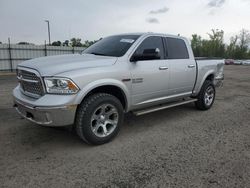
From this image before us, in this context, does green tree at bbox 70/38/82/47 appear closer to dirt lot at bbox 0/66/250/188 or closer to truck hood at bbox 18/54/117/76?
dirt lot at bbox 0/66/250/188

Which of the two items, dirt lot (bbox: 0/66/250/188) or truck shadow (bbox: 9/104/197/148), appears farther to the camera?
truck shadow (bbox: 9/104/197/148)

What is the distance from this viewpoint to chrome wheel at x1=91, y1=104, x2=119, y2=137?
3.73 metres

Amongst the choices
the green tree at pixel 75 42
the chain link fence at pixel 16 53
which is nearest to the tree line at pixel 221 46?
the green tree at pixel 75 42

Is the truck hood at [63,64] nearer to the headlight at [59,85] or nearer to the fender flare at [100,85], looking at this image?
the headlight at [59,85]

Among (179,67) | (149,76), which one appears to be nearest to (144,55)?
(149,76)

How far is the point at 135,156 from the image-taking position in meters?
3.45

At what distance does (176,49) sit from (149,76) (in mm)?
1296

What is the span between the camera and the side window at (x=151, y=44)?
436 cm

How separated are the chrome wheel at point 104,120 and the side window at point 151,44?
1233mm

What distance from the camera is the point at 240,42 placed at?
252 feet

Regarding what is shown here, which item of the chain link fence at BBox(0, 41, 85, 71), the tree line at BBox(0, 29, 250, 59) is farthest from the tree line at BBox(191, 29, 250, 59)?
the chain link fence at BBox(0, 41, 85, 71)

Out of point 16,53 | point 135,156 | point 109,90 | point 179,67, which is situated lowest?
point 135,156

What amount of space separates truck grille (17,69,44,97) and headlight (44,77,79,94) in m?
0.15

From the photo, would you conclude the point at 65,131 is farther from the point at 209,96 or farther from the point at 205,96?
the point at 209,96
